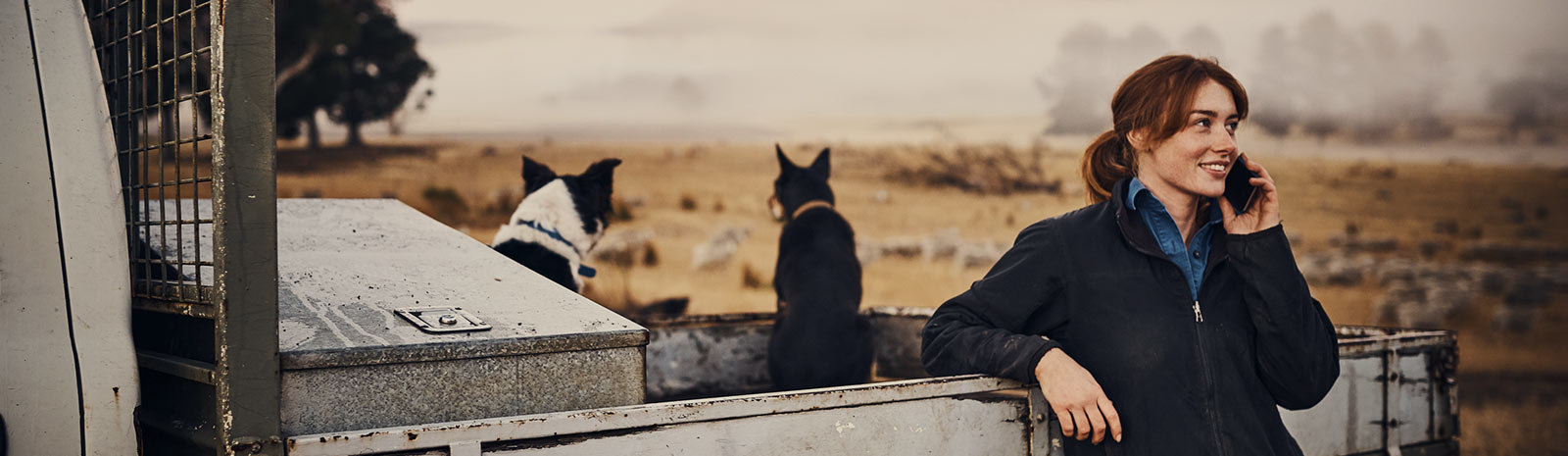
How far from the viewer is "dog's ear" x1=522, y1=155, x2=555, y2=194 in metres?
4.67

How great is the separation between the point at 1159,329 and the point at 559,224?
2.68 m

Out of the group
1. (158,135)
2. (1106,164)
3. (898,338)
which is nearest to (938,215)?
(898,338)

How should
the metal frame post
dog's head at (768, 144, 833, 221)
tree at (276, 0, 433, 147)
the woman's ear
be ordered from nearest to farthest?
1. the metal frame post
2. the woman's ear
3. dog's head at (768, 144, 833, 221)
4. tree at (276, 0, 433, 147)

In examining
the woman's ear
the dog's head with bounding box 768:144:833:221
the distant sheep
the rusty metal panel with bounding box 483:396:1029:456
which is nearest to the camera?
the rusty metal panel with bounding box 483:396:1029:456

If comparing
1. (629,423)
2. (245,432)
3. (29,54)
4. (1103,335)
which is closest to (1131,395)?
(1103,335)

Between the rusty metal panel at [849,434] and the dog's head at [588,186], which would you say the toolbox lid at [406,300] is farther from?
the dog's head at [588,186]

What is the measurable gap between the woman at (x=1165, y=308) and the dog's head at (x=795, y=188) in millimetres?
3198

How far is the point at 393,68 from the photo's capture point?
17.4 metres

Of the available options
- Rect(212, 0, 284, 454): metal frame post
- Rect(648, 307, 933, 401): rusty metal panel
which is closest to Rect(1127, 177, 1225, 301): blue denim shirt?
Rect(212, 0, 284, 454): metal frame post

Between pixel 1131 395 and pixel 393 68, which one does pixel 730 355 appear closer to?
pixel 1131 395

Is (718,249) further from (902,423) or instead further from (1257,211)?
(1257,211)

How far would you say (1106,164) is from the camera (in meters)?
2.83

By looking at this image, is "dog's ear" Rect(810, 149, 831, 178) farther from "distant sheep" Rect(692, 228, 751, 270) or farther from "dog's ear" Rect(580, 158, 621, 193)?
"distant sheep" Rect(692, 228, 751, 270)

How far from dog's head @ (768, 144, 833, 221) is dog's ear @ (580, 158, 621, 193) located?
1321 millimetres
